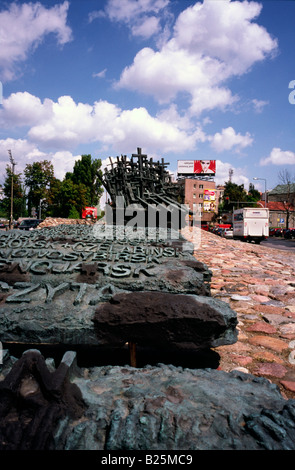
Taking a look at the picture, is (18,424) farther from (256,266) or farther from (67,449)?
(256,266)

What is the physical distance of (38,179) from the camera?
37000mm

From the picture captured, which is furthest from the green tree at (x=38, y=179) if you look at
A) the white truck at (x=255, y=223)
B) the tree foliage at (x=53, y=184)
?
the white truck at (x=255, y=223)

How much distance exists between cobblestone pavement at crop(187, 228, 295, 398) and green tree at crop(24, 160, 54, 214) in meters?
32.9

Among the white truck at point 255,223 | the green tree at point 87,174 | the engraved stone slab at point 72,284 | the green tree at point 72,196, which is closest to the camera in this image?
the engraved stone slab at point 72,284

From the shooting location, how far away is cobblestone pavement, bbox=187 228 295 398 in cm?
263

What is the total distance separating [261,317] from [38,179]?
36976 mm

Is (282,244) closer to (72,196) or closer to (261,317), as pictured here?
(261,317)

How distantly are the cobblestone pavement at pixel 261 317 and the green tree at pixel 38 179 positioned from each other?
108ft

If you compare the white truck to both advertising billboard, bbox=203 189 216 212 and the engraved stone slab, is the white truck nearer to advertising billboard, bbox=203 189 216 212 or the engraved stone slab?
the engraved stone slab

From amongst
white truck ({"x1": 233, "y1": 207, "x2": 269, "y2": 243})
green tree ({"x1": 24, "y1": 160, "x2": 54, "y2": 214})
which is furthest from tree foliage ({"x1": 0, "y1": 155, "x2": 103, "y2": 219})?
white truck ({"x1": 233, "y1": 207, "x2": 269, "y2": 243})

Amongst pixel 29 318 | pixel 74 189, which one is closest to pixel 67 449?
pixel 29 318

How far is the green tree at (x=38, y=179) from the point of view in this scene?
36719 millimetres

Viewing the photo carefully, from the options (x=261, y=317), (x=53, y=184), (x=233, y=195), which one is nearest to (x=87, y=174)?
(x=53, y=184)

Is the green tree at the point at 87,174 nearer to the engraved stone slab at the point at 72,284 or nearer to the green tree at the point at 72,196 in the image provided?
the green tree at the point at 72,196
